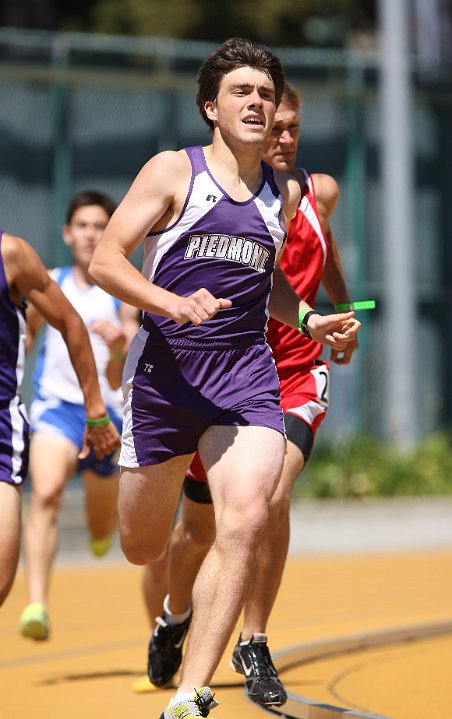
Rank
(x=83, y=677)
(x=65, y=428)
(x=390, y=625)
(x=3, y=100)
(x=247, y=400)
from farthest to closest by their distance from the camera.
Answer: (x=3, y=100) → (x=390, y=625) → (x=65, y=428) → (x=83, y=677) → (x=247, y=400)

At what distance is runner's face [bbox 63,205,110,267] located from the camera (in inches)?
371

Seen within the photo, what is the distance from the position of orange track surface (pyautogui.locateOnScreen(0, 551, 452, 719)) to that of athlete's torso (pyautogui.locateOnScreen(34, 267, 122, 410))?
152cm

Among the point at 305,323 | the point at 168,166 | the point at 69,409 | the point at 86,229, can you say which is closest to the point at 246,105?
the point at 168,166

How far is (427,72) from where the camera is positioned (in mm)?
20141

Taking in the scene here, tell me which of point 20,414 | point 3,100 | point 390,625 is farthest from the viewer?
point 3,100

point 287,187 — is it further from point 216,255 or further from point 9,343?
point 9,343

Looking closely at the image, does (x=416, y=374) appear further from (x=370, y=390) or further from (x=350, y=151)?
(x=350, y=151)

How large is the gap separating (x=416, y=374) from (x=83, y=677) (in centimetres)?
1264

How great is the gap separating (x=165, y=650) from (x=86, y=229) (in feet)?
10.3

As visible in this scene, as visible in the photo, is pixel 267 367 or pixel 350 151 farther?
pixel 350 151

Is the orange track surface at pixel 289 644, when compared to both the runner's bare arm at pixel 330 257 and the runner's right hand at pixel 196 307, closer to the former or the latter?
the runner's bare arm at pixel 330 257

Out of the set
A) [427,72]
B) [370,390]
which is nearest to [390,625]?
[370,390]

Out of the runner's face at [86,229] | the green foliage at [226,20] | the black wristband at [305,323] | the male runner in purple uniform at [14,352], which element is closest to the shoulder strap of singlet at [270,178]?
the black wristband at [305,323]

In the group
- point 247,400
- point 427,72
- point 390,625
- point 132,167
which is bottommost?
point 390,625
